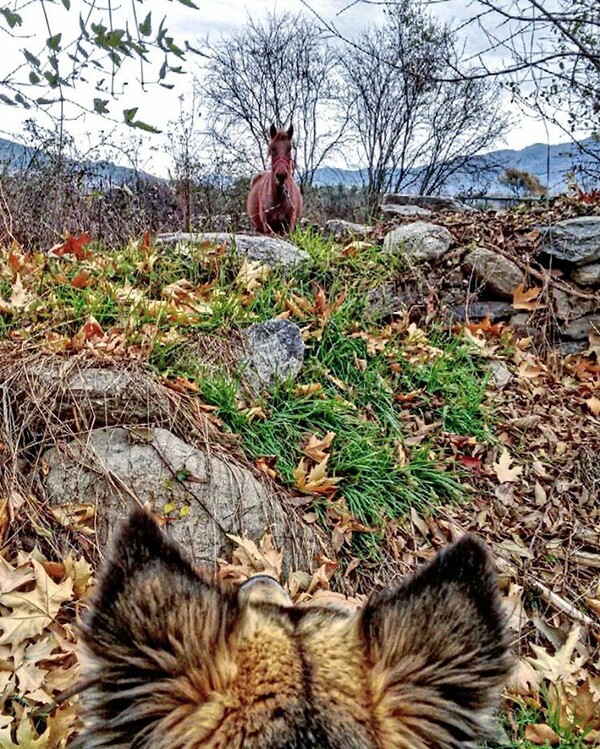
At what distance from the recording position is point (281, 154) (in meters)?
8.81

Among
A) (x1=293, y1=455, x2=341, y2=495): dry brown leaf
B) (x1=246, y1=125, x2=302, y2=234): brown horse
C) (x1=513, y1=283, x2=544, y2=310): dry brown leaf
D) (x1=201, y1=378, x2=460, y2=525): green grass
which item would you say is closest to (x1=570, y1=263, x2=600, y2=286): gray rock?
(x1=513, y1=283, x2=544, y2=310): dry brown leaf

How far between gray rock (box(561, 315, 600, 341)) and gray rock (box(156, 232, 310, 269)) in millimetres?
2581

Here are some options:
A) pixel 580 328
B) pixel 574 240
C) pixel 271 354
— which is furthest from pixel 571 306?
pixel 271 354

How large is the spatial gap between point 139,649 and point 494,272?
18.6 ft

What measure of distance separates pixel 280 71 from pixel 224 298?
49.4 ft

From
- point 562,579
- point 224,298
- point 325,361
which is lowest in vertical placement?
point 562,579

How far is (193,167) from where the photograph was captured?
10484 millimetres

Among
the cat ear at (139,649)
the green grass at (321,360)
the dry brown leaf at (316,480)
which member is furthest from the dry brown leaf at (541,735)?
the cat ear at (139,649)

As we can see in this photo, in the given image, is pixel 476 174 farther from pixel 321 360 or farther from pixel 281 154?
pixel 321 360

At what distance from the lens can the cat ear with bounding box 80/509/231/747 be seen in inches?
41.8

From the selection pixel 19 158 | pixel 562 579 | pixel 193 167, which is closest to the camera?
pixel 562 579

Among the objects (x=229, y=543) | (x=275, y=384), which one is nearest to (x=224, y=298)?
(x=275, y=384)

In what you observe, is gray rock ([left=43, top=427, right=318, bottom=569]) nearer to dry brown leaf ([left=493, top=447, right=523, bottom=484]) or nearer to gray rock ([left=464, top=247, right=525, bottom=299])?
dry brown leaf ([left=493, top=447, right=523, bottom=484])

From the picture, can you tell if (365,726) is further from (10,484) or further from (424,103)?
(424,103)
